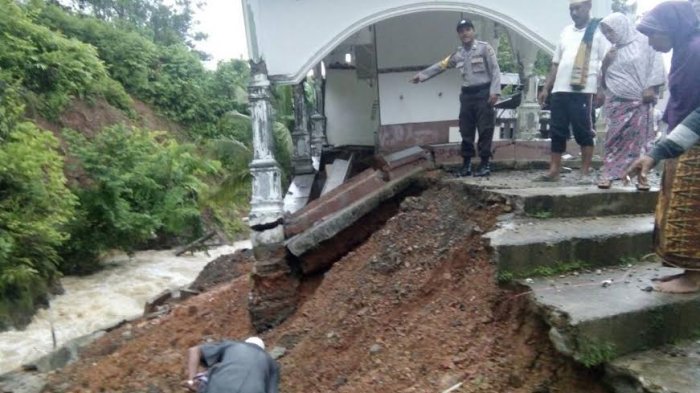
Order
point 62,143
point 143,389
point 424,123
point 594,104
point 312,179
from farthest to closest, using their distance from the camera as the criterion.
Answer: point 62,143, point 312,179, point 424,123, point 594,104, point 143,389

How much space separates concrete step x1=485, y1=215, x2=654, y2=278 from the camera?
12.7 feet

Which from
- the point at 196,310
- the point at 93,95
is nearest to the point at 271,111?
the point at 196,310

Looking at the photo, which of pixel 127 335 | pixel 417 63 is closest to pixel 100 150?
pixel 127 335

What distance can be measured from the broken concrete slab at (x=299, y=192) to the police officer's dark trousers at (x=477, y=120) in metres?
3.99

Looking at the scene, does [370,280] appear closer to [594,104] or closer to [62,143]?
[594,104]

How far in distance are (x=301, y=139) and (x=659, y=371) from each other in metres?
10.0

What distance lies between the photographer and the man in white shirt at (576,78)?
18.4ft

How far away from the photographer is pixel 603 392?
10.00ft

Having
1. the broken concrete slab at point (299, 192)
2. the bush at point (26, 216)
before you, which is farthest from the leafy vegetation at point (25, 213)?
the broken concrete slab at point (299, 192)

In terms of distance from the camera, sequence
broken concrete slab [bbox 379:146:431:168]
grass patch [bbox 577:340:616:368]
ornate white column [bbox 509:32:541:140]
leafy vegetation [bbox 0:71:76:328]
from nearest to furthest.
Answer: grass patch [bbox 577:340:616:368]
broken concrete slab [bbox 379:146:431:168]
ornate white column [bbox 509:32:541:140]
leafy vegetation [bbox 0:71:76:328]

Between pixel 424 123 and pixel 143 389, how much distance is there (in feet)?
17.6

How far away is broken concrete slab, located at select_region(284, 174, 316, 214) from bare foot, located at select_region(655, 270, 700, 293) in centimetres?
682

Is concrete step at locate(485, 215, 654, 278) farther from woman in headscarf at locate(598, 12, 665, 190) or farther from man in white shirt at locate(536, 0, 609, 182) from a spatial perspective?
man in white shirt at locate(536, 0, 609, 182)

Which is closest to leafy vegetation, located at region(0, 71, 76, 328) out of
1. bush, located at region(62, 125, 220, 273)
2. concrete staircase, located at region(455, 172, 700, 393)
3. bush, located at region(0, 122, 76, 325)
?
bush, located at region(0, 122, 76, 325)
